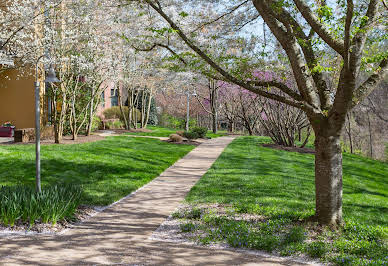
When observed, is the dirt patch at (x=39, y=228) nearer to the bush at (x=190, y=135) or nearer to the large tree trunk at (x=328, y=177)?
the large tree trunk at (x=328, y=177)

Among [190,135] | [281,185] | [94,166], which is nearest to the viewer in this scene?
[281,185]

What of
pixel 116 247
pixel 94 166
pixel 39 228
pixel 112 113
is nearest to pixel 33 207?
pixel 39 228

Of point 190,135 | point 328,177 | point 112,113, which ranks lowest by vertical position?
point 328,177

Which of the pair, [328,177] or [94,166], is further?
[94,166]

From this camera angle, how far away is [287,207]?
25.8 ft

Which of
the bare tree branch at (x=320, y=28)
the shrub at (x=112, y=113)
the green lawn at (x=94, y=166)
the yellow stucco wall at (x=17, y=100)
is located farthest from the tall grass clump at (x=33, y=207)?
the shrub at (x=112, y=113)

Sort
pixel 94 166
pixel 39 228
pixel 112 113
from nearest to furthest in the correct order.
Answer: pixel 39 228 → pixel 94 166 → pixel 112 113

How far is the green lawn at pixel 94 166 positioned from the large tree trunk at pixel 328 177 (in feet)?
14.0

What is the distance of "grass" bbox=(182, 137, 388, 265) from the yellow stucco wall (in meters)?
10.8

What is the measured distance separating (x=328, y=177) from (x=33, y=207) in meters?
4.89

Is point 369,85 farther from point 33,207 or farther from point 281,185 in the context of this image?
point 33,207

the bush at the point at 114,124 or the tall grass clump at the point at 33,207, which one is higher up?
the bush at the point at 114,124

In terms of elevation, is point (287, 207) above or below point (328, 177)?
below

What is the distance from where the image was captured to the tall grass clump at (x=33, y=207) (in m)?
6.21
